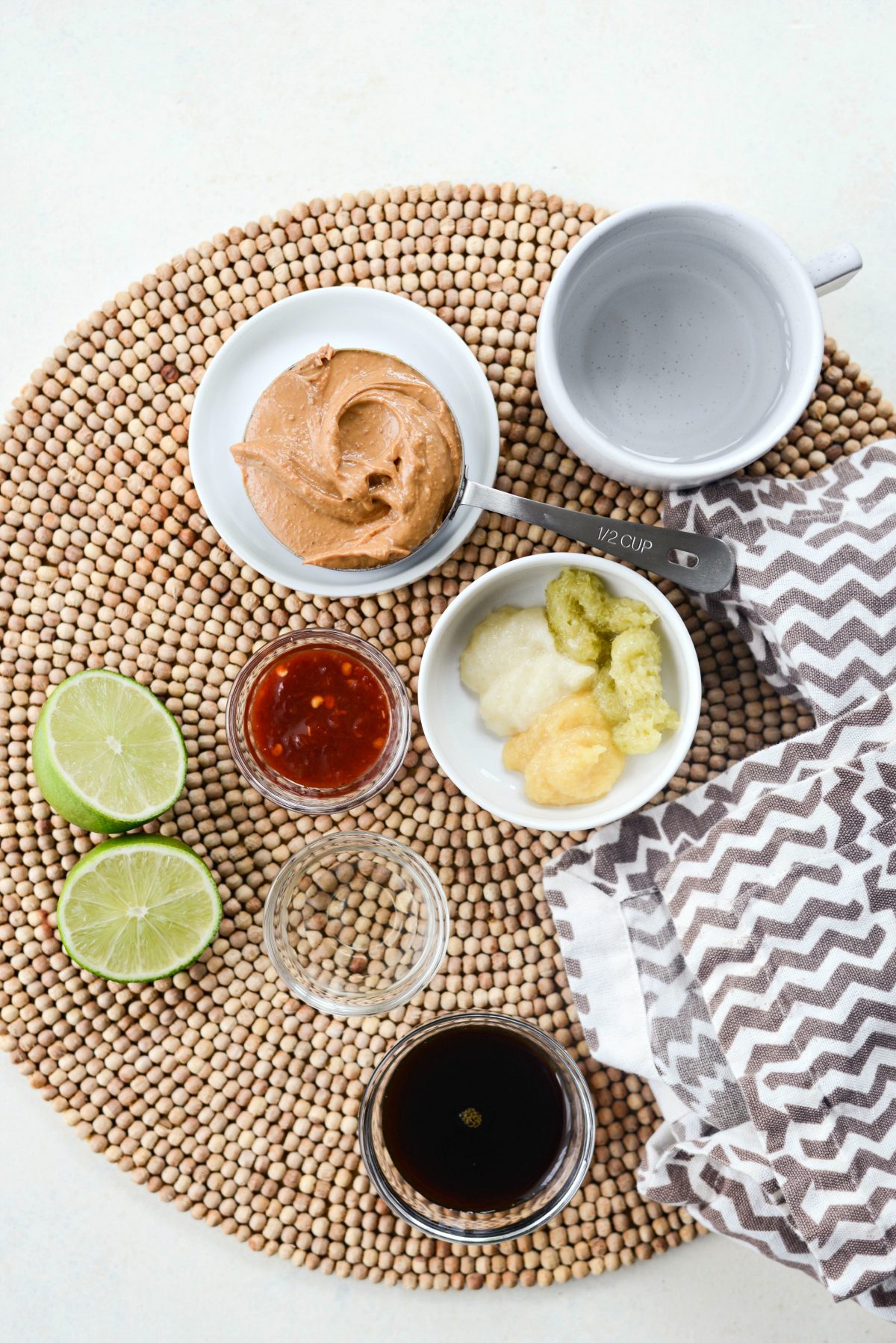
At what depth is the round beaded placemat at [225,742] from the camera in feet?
4.38

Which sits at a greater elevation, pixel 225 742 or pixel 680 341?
pixel 680 341

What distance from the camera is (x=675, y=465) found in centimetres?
116

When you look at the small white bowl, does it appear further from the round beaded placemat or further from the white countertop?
the white countertop

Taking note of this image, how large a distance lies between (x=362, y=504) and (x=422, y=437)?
10 centimetres

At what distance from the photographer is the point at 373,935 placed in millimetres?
1344

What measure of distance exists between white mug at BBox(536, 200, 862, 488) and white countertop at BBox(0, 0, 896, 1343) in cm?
25

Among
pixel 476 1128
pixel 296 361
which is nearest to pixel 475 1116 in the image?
pixel 476 1128

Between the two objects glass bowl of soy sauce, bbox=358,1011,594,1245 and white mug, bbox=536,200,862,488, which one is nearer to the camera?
white mug, bbox=536,200,862,488

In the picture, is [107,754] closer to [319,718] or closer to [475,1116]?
[319,718]

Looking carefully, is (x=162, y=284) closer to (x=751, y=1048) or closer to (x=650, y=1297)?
(x=751, y=1048)

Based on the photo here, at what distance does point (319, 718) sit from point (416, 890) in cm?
26

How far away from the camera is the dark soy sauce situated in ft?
4.16

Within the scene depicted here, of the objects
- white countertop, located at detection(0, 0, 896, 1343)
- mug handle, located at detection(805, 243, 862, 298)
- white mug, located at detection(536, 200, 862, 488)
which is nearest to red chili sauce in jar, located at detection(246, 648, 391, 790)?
white mug, located at detection(536, 200, 862, 488)

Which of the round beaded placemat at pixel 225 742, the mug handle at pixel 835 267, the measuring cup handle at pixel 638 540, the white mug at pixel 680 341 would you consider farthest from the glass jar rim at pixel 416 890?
the mug handle at pixel 835 267
